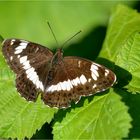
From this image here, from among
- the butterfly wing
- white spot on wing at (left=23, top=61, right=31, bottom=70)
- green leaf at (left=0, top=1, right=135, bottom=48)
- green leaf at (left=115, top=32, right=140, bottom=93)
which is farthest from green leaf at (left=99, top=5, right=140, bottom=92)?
green leaf at (left=0, top=1, right=135, bottom=48)

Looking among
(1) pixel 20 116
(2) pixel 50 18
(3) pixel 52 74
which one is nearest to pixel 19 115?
(1) pixel 20 116

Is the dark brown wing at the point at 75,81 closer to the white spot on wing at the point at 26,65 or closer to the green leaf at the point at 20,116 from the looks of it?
the green leaf at the point at 20,116

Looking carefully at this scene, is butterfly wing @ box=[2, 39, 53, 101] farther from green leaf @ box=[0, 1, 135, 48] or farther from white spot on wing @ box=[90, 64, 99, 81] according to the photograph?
green leaf @ box=[0, 1, 135, 48]

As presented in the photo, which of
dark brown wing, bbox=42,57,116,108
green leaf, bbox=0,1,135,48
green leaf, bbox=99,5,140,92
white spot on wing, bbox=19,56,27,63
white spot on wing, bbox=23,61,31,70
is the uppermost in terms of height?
white spot on wing, bbox=19,56,27,63

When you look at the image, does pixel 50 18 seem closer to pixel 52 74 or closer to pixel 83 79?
pixel 52 74

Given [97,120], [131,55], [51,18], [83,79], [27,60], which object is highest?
[27,60]

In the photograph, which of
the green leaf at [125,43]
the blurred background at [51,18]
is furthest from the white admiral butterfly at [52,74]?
the blurred background at [51,18]
